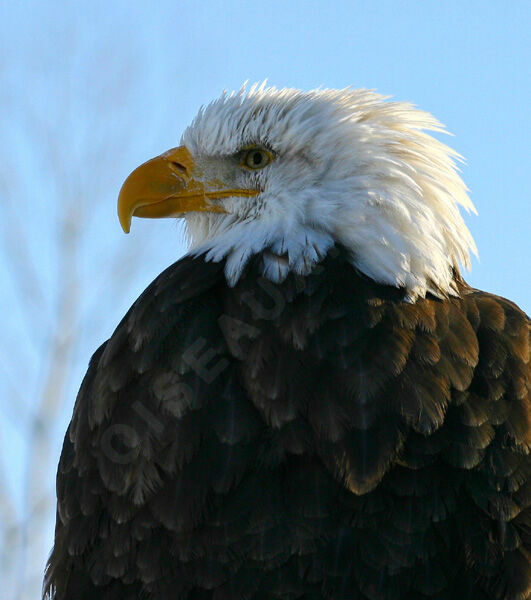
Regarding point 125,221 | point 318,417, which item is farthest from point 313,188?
point 318,417

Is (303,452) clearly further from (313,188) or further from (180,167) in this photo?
(180,167)

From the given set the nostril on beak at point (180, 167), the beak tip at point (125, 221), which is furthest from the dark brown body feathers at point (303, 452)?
the nostril on beak at point (180, 167)

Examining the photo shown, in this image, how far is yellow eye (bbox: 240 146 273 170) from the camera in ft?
13.0

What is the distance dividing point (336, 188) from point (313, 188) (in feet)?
0.32

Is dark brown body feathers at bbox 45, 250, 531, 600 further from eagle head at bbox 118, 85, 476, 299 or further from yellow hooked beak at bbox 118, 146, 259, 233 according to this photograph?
yellow hooked beak at bbox 118, 146, 259, 233

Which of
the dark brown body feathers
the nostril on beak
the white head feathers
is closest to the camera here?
the dark brown body feathers

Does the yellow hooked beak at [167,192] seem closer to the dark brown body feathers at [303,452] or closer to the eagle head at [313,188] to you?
the eagle head at [313,188]

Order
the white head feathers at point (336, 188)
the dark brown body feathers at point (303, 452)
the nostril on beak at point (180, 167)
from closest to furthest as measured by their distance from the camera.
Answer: the dark brown body feathers at point (303, 452)
the white head feathers at point (336, 188)
the nostril on beak at point (180, 167)

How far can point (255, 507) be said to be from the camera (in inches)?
119

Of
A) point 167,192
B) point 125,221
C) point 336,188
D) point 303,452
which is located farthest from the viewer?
point 167,192

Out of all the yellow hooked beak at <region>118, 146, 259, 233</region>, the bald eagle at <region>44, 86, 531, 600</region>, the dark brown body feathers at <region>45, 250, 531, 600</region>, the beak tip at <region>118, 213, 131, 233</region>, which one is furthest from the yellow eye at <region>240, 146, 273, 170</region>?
the dark brown body feathers at <region>45, 250, 531, 600</region>

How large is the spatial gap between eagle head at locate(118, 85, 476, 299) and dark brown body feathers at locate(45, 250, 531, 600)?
0.12 m

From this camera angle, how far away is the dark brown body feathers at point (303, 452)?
9.82 feet

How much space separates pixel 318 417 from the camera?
3.12 m
